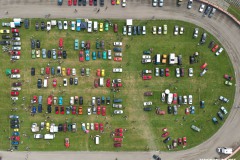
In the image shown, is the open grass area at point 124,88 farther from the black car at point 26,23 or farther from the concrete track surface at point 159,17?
the concrete track surface at point 159,17

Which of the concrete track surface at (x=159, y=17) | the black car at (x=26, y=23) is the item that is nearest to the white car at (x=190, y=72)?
the concrete track surface at (x=159, y=17)

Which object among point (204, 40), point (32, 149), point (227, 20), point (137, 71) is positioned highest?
point (227, 20)

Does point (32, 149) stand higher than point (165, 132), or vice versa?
point (165, 132)

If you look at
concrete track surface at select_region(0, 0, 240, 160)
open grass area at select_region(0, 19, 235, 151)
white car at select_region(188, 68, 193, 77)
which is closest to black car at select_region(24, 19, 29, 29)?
open grass area at select_region(0, 19, 235, 151)

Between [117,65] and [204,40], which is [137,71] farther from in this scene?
[204,40]

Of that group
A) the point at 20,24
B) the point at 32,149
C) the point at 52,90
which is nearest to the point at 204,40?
the point at 52,90
